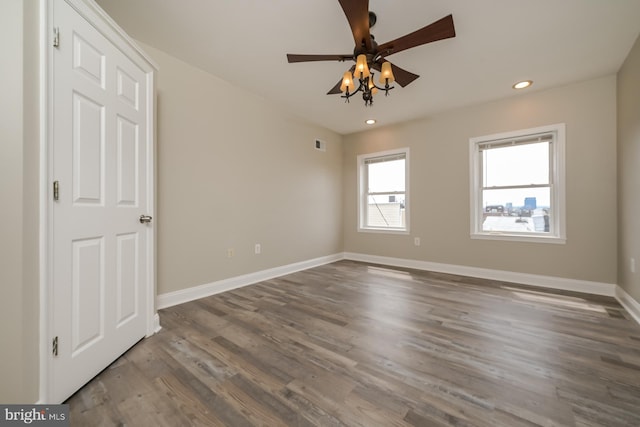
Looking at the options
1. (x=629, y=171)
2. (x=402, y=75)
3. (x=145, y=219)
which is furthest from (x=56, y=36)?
(x=629, y=171)

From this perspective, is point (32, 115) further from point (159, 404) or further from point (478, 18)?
point (478, 18)

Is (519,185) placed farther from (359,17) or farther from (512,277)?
(359,17)

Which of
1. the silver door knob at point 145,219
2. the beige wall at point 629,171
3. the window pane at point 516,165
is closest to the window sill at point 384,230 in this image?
the window pane at point 516,165

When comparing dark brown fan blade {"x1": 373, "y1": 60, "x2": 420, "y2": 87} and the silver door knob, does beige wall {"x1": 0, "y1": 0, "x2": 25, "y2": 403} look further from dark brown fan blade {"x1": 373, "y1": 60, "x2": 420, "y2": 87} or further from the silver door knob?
dark brown fan blade {"x1": 373, "y1": 60, "x2": 420, "y2": 87}

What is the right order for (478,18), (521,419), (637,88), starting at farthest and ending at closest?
(637,88), (478,18), (521,419)

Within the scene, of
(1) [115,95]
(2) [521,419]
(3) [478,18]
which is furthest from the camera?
(3) [478,18]

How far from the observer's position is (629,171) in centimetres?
246

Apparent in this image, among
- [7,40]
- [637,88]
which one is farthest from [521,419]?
[637,88]

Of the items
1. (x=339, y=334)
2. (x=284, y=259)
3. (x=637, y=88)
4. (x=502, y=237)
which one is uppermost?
(x=637, y=88)

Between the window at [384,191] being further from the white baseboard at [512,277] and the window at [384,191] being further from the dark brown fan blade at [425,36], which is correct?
the dark brown fan blade at [425,36]

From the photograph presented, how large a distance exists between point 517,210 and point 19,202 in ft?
15.7

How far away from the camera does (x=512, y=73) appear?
278 centimetres

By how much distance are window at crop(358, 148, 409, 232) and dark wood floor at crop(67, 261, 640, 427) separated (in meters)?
2.09

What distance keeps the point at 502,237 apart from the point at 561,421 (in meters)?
2.84
